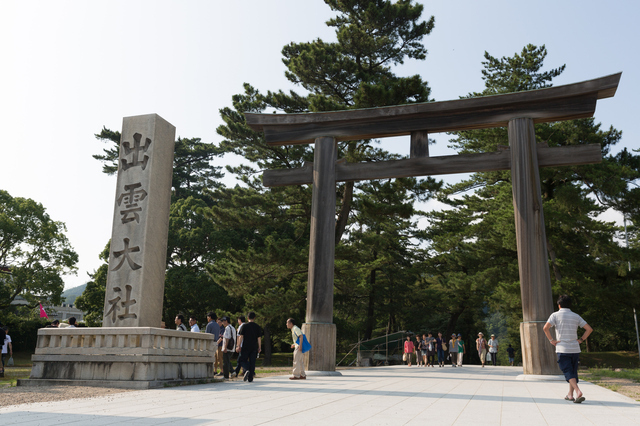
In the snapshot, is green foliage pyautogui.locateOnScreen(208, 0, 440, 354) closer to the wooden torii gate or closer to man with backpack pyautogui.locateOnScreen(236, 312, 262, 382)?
the wooden torii gate

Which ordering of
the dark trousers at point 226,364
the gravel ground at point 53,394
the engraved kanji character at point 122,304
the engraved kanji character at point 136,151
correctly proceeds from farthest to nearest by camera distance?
the dark trousers at point 226,364
the engraved kanji character at point 136,151
the engraved kanji character at point 122,304
the gravel ground at point 53,394

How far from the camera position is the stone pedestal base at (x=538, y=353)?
35.6ft

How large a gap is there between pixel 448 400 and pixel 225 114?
1779 cm

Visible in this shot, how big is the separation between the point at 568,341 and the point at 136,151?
29.1ft

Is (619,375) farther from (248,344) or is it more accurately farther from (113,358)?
(113,358)

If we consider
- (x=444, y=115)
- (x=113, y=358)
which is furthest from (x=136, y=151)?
(x=444, y=115)

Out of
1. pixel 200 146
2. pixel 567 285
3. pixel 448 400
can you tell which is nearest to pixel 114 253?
pixel 448 400

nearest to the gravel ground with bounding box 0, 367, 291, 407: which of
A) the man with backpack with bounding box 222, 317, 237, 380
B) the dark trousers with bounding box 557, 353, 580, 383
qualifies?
the man with backpack with bounding box 222, 317, 237, 380

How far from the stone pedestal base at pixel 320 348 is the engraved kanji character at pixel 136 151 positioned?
550cm

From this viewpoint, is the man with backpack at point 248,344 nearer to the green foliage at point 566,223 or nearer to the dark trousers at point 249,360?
the dark trousers at point 249,360

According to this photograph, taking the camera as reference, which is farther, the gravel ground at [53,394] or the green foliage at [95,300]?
the green foliage at [95,300]

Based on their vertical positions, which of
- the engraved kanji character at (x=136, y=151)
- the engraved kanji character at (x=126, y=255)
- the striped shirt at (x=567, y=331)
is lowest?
the striped shirt at (x=567, y=331)

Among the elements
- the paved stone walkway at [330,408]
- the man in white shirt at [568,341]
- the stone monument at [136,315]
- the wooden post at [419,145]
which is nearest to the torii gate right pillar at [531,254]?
the wooden post at [419,145]

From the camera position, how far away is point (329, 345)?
12.2m
